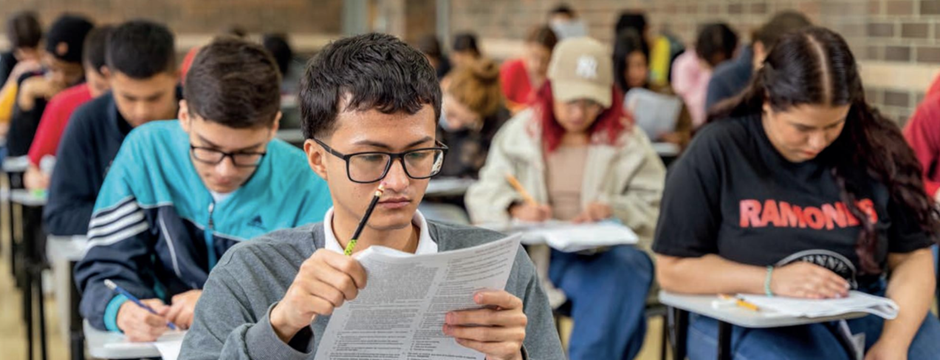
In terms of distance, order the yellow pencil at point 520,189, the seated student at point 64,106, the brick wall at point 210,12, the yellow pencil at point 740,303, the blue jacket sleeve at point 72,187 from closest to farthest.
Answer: the yellow pencil at point 740,303 < the blue jacket sleeve at point 72,187 < the yellow pencil at point 520,189 < the seated student at point 64,106 < the brick wall at point 210,12

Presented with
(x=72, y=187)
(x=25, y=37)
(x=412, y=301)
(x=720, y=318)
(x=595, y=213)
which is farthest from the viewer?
(x=25, y=37)

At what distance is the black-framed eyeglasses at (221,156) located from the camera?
8.09 ft

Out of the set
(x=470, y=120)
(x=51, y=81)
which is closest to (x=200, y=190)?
(x=470, y=120)

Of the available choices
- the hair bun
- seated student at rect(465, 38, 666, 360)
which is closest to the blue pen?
seated student at rect(465, 38, 666, 360)

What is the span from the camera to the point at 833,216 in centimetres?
285

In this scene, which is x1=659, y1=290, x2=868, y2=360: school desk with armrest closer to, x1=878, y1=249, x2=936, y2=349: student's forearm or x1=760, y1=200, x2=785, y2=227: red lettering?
x1=878, y1=249, x2=936, y2=349: student's forearm

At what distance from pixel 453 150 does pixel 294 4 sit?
31.5 feet

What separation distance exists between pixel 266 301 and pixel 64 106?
125 inches

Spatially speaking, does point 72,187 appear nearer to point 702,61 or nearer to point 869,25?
point 869,25

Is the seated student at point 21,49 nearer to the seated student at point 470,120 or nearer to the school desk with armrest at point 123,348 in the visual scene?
the seated student at point 470,120

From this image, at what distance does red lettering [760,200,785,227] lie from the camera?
9.31ft

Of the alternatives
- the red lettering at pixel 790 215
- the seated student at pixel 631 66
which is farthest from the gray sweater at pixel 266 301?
the seated student at pixel 631 66

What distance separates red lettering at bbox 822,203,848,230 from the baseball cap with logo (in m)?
1.32

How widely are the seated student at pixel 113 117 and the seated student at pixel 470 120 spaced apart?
5.86ft
